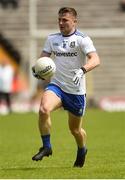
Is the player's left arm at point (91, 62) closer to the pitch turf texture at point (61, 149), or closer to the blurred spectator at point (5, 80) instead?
the pitch turf texture at point (61, 149)

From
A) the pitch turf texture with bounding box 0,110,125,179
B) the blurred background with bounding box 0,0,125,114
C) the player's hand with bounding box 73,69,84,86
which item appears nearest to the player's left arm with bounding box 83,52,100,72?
the player's hand with bounding box 73,69,84,86

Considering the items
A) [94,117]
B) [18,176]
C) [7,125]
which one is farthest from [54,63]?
[94,117]

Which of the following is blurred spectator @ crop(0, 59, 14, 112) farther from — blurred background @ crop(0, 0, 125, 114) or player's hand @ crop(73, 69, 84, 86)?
player's hand @ crop(73, 69, 84, 86)

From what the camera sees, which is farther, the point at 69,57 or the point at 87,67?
the point at 69,57

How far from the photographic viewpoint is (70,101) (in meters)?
11.8

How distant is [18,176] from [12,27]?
93.4ft

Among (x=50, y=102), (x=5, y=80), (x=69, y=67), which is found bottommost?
(x=5, y=80)

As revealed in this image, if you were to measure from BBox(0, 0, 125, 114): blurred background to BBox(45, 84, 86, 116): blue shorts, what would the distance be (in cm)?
2293

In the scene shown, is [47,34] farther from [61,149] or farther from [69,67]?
[69,67]

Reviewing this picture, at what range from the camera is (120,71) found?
37156 millimetres

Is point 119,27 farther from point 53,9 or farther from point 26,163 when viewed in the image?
point 26,163

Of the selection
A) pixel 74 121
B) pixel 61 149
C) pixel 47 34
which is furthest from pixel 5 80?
pixel 74 121

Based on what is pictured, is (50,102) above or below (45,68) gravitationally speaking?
below

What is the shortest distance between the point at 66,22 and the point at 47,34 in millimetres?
26088
